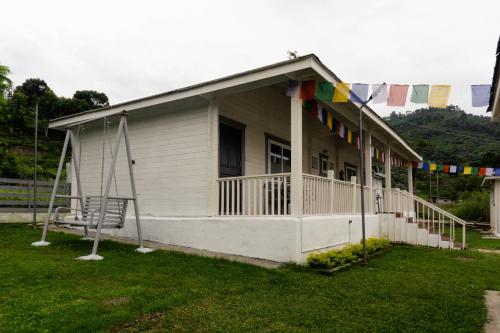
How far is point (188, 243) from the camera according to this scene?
8.43 m

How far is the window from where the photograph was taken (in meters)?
10.5

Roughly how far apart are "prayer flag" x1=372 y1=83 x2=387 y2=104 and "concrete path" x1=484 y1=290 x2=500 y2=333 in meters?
3.76

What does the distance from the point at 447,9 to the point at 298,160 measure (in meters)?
4.38

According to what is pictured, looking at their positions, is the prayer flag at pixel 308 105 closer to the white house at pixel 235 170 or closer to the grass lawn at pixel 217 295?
the white house at pixel 235 170

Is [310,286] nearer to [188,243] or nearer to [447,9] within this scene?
[188,243]

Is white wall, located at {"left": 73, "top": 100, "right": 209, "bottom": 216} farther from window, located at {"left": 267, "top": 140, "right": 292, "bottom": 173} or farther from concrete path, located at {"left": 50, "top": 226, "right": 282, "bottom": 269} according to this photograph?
window, located at {"left": 267, "top": 140, "right": 292, "bottom": 173}

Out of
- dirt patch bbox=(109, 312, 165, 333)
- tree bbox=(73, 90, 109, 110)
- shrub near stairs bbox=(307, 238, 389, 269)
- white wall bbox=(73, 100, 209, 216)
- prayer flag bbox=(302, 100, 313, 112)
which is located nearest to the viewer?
dirt patch bbox=(109, 312, 165, 333)

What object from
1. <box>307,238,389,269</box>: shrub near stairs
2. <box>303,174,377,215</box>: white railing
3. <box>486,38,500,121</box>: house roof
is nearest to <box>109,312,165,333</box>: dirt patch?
<box>307,238,389,269</box>: shrub near stairs

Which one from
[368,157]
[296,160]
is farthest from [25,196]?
[368,157]

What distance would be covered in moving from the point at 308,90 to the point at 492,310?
14.9 feet

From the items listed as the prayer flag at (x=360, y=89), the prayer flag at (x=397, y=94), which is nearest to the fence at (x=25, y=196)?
the prayer flag at (x=360, y=89)

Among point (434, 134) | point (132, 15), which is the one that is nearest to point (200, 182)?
point (132, 15)

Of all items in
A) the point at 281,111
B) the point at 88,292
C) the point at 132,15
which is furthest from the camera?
the point at 132,15

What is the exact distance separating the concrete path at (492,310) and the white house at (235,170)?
9.63 feet
